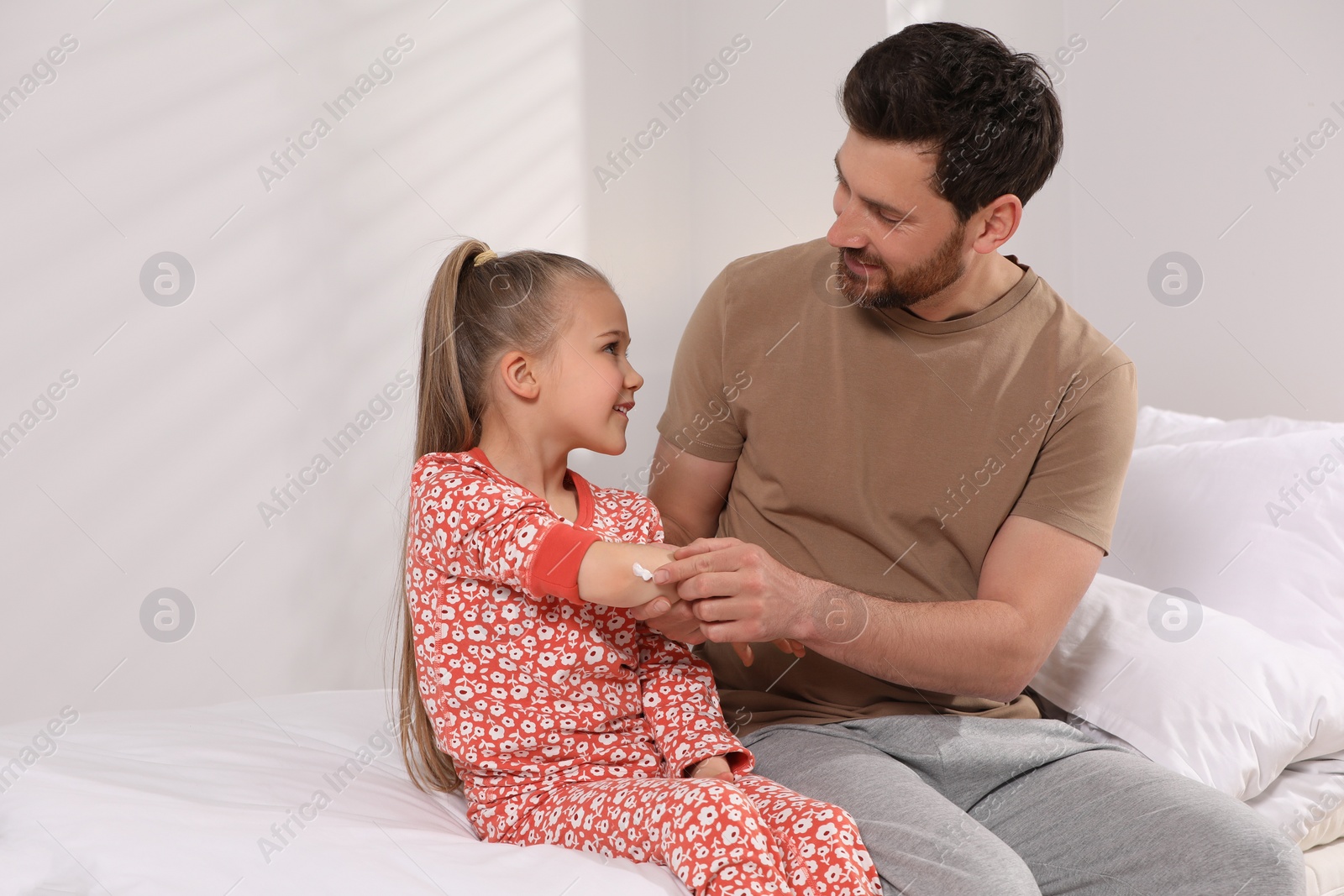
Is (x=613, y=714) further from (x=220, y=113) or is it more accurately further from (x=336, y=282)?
(x=220, y=113)

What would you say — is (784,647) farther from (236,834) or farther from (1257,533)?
(1257,533)

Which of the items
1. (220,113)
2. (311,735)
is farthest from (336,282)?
(311,735)

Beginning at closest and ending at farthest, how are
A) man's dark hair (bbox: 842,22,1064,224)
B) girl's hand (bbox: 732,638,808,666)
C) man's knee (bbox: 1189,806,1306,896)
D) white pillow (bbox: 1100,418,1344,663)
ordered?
man's knee (bbox: 1189,806,1306,896) < girl's hand (bbox: 732,638,808,666) < man's dark hair (bbox: 842,22,1064,224) < white pillow (bbox: 1100,418,1344,663)

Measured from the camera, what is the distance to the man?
1300 millimetres

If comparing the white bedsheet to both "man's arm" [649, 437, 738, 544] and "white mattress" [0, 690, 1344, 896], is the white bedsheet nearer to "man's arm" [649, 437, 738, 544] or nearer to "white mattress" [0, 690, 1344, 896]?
"white mattress" [0, 690, 1344, 896]

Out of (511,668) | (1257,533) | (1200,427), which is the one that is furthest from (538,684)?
(1200,427)

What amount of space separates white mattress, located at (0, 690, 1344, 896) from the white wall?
757mm

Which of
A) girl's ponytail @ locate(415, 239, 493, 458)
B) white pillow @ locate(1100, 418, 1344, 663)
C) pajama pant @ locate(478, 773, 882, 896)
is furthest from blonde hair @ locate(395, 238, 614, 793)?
white pillow @ locate(1100, 418, 1344, 663)

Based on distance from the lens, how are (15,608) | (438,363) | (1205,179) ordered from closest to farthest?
(438,363) → (15,608) → (1205,179)

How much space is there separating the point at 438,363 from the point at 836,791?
73 centimetres

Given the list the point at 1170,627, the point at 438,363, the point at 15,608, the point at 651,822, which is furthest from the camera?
the point at 15,608

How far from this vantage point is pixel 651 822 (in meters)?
1.06

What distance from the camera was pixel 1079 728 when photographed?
5.05 feet

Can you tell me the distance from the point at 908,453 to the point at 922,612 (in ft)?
0.84
